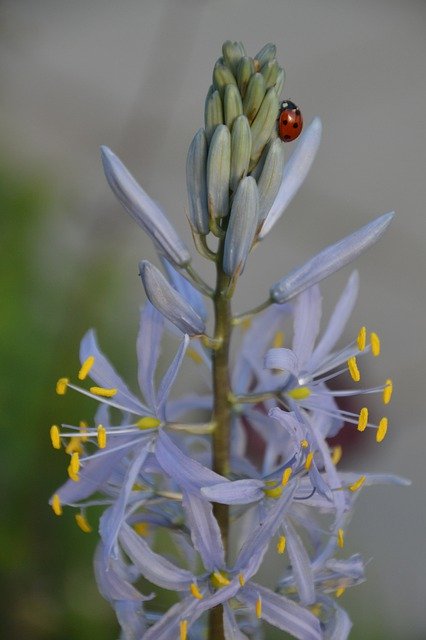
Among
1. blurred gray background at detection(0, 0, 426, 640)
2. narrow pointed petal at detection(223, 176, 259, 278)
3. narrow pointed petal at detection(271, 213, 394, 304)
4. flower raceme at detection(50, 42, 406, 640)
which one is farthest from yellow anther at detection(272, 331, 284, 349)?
blurred gray background at detection(0, 0, 426, 640)

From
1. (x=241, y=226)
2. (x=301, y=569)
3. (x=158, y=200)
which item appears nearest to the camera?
(x=241, y=226)

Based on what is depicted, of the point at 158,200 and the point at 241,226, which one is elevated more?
the point at 158,200

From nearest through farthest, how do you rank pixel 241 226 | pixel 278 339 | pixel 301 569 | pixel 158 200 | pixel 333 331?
1. pixel 241 226
2. pixel 301 569
3. pixel 333 331
4. pixel 278 339
5. pixel 158 200

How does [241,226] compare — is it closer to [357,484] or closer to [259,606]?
[357,484]

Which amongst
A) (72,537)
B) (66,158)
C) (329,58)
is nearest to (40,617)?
(72,537)

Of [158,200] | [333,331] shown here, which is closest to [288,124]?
[333,331]

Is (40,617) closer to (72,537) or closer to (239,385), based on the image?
(72,537)
